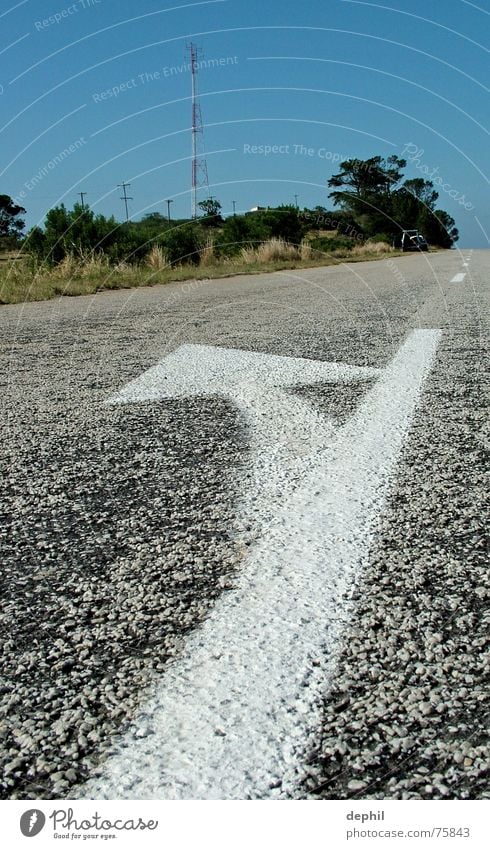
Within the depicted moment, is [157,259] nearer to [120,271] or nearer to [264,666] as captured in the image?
[120,271]

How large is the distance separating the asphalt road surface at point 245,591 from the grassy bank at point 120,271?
7.28 m

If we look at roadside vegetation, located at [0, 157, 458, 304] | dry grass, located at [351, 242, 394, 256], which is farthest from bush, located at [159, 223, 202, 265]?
dry grass, located at [351, 242, 394, 256]

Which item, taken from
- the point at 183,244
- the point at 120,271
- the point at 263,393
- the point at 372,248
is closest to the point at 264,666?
the point at 263,393

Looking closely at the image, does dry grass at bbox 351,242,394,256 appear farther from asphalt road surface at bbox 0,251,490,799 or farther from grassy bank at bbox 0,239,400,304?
asphalt road surface at bbox 0,251,490,799

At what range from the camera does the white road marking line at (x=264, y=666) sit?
95 centimetres

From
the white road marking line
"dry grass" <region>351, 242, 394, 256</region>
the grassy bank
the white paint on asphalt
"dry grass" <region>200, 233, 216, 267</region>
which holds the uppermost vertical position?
"dry grass" <region>351, 242, 394, 256</region>

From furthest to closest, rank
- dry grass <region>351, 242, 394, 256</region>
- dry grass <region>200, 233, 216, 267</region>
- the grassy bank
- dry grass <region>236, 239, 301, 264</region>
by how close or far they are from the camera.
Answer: dry grass <region>351, 242, 394, 256</region>
dry grass <region>236, 239, 301, 264</region>
dry grass <region>200, 233, 216, 267</region>
the grassy bank

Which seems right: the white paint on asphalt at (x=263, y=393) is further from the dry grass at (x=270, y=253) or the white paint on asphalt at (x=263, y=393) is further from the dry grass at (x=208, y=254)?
the dry grass at (x=270, y=253)

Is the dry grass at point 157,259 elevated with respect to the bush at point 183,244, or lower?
lower

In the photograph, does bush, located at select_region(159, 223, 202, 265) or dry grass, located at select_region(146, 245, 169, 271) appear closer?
dry grass, located at select_region(146, 245, 169, 271)

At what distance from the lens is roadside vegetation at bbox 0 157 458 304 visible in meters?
12.9

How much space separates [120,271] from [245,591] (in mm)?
13204

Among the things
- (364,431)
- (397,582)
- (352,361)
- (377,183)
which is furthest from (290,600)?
(377,183)

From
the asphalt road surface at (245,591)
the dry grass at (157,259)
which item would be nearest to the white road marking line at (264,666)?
the asphalt road surface at (245,591)
